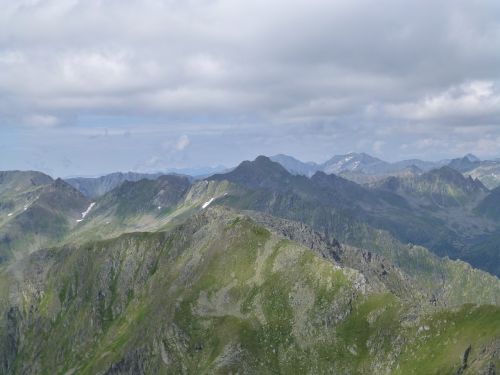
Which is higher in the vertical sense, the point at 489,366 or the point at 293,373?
the point at 489,366

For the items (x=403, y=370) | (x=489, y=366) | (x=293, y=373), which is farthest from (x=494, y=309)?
(x=293, y=373)

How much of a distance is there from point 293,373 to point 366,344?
31.1 meters

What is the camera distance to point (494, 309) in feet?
526

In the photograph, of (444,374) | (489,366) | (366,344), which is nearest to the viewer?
(489,366)

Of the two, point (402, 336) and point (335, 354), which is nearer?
point (402, 336)

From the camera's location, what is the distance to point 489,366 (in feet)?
468

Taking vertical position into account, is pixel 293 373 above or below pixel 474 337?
below

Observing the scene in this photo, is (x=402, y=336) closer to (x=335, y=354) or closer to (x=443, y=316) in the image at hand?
(x=443, y=316)

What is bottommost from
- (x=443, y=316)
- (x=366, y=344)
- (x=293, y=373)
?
(x=293, y=373)

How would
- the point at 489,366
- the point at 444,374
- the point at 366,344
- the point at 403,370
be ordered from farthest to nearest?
1. the point at 366,344
2. the point at 403,370
3. the point at 444,374
4. the point at 489,366

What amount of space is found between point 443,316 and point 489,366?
29.7 metres

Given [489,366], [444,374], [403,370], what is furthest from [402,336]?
[489,366]

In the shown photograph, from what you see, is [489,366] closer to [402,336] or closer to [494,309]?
[494,309]

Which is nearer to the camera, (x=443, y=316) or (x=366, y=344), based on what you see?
(x=443, y=316)
